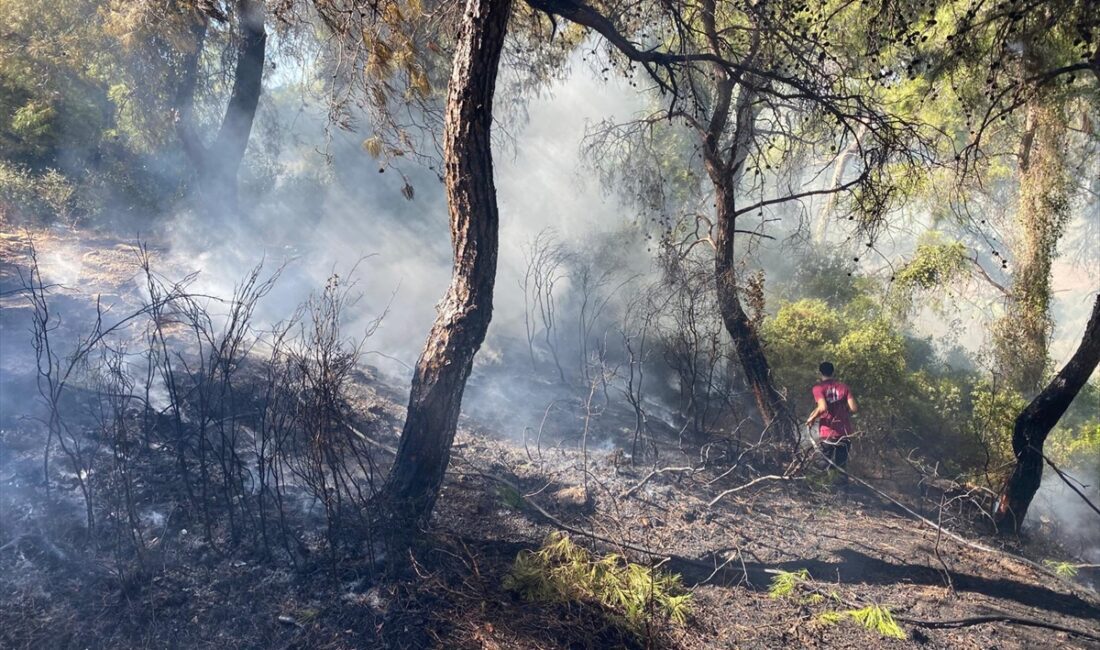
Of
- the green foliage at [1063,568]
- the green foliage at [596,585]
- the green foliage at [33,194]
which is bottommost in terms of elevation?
the green foliage at [1063,568]

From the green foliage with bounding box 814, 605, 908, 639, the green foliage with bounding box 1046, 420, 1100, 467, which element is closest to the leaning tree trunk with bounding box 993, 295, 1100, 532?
the green foliage with bounding box 814, 605, 908, 639

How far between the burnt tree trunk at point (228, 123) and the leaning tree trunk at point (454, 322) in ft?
26.2

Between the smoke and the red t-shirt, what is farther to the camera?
the smoke

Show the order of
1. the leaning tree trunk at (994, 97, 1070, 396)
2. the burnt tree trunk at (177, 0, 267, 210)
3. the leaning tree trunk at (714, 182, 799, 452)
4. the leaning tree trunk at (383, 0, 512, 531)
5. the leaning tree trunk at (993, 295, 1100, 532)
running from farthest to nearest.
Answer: the burnt tree trunk at (177, 0, 267, 210), the leaning tree trunk at (994, 97, 1070, 396), the leaning tree trunk at (714, 182, 799, 452), the leaning tree trunk at (993, 295, 1100, 532), the leaning tree trunk at (383, 0, 512, 531)

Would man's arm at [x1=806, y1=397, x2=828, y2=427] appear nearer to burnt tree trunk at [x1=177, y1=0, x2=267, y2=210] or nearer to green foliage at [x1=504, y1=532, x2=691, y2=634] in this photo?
green foliage at [x1=504, y1=532, x2=691, y2=634]

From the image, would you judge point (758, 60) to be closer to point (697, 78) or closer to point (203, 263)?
point (697, 78)

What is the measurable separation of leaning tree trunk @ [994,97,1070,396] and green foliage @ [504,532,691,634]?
7.34 metres

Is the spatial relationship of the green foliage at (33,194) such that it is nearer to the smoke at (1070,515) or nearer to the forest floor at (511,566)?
the forest floor at (511,566)

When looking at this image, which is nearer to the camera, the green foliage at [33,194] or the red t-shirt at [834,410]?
the red t-shirt at [834,410]

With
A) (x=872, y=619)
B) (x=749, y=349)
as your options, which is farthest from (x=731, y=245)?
(x=872, y=619)

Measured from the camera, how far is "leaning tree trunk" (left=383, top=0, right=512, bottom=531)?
500 cm

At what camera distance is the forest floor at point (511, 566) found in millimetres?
4191

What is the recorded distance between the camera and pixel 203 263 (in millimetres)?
10781

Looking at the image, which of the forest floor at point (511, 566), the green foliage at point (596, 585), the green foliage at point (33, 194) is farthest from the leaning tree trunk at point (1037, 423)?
the green foliage at point (33, 194)
